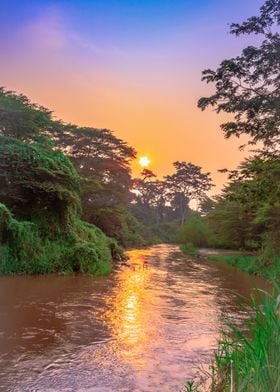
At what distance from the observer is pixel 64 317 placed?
909cm

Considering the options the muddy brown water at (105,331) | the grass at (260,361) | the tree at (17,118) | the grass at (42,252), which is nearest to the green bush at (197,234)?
the tree at (17,118)

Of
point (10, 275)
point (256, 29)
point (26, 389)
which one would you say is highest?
point (256, 29)

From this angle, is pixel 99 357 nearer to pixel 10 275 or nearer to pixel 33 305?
pixel 33 305

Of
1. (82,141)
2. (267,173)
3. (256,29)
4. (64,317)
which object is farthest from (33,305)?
(82,141)

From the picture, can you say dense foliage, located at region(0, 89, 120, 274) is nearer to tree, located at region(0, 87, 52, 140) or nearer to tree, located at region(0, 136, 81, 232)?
tree, located at region(0, 136, 81, 232)

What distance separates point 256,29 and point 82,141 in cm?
1882

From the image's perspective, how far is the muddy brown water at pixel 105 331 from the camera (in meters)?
5.59

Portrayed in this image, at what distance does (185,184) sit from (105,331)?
54.4 meters

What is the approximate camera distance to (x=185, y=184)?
61812 mm

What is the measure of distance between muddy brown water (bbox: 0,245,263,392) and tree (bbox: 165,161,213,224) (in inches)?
1832

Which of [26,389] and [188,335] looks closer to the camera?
[26,389]

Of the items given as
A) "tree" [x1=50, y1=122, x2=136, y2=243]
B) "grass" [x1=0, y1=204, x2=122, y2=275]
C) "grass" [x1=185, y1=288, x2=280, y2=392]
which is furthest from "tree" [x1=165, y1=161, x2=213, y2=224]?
"grass" [x1=185, y1=288, x2=280, y2=392]

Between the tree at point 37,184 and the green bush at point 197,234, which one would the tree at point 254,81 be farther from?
the green bush at point 197,234

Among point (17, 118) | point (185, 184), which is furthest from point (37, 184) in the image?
point (185, 184)
